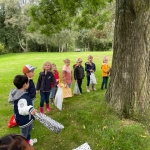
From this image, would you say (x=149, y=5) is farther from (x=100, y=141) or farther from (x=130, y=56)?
(x=100, y=141)

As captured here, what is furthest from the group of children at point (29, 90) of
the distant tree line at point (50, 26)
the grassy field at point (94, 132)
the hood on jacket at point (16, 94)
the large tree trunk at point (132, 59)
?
the distant tree line at point (50, 26)

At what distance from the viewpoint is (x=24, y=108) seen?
3.54 metres

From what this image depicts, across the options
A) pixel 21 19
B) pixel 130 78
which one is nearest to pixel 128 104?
pixel 130 78

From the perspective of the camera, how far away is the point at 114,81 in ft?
15.8

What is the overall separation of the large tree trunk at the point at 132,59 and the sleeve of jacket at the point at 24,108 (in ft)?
7.11

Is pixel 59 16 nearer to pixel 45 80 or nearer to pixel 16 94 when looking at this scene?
pixel 45 80

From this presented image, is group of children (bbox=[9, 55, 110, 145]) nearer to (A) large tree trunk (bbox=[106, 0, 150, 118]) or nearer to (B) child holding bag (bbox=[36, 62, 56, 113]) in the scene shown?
(B) child holding bag (bbox=[36, 62, 56, 113])

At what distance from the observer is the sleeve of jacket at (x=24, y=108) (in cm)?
350

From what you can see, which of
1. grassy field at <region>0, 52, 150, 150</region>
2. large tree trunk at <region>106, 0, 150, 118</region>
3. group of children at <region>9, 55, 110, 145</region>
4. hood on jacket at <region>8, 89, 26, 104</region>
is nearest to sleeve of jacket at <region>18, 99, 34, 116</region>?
group of children at <region>9, 55, 110, 145</region>

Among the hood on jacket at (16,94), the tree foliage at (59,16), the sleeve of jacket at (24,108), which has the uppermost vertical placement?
the tree foliage at (59,16)

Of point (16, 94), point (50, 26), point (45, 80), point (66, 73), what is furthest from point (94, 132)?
point (50, 26)

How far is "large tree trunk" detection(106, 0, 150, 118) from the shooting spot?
427cm

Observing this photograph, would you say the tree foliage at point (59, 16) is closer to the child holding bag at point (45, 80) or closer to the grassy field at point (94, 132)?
the child holding bag at point (45, 80)

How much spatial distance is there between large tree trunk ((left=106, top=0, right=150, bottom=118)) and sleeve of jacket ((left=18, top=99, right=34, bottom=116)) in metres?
2.17
